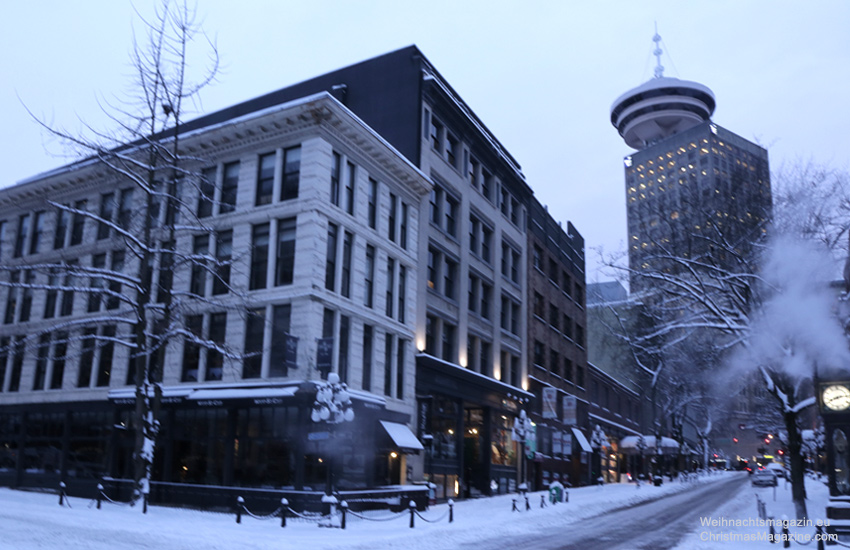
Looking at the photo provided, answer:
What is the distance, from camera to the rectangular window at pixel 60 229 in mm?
34844

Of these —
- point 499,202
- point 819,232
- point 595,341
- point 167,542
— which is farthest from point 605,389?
point 167,542

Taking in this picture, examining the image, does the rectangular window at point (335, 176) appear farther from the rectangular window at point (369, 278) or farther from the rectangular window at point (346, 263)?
the rectangular window at point (369, 278)

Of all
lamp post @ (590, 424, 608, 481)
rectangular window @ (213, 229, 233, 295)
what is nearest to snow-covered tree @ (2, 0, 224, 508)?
rectangular window @ (213, 229, 233, 295)

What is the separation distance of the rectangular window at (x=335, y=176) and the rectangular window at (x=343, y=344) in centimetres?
449

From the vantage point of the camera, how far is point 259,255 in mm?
27797

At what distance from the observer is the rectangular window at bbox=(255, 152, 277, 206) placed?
2822 cm

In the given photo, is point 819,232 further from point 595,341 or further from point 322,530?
point 595,341

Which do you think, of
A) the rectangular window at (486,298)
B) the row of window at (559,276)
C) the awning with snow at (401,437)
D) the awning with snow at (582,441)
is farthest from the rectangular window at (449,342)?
the awning with snow at (582,441)

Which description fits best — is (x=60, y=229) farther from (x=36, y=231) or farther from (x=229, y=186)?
(x=229, y=186)

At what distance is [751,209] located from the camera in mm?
25969

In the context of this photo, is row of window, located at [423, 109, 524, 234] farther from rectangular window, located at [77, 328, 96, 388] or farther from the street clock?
the street clock

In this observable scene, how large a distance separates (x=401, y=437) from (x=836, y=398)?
51.3ft

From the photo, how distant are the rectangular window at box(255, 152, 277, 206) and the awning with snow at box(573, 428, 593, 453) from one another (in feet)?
106

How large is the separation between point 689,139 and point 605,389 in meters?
32.9
